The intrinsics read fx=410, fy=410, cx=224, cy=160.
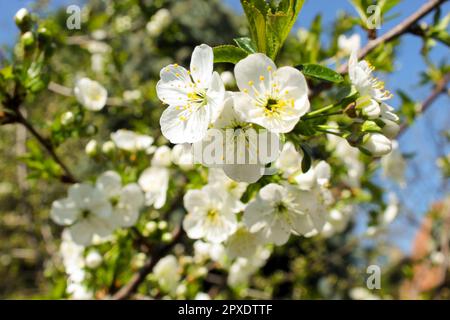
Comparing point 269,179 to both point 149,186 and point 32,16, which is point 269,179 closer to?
point 149,186

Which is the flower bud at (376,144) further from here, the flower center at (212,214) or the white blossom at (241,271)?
the white blossom at (241,271)

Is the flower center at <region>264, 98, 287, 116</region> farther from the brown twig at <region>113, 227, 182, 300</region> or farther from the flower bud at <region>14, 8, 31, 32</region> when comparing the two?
the flower bud at <region>14, 8, 31, 32</region>

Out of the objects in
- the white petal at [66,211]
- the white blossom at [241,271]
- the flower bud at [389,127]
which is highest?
the flower bud at [389,127]

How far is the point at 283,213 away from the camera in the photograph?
1.08 m

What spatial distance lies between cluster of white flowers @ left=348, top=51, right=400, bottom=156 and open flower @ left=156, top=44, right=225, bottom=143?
304 millimetres

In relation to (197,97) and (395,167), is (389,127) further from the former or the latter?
(395,167)

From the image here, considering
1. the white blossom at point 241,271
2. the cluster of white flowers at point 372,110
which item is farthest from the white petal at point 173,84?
the white blossom at point 241,271

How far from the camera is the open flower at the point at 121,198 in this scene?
55.5 inches

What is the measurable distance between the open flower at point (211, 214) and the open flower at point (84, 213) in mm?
336

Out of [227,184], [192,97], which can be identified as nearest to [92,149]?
[227,184]

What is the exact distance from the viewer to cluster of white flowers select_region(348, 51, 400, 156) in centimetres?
86

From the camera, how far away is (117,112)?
267 cm

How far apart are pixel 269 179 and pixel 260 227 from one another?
0.42ft

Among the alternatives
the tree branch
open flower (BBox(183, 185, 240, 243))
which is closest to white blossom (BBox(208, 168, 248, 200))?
open flower (BBox(183, 185, 240, 243))
